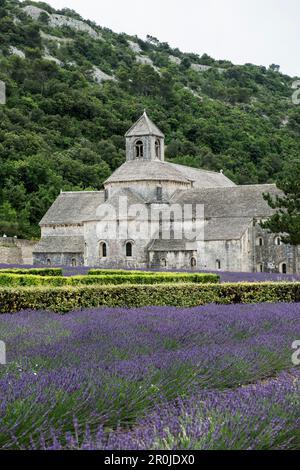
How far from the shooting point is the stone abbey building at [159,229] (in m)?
43.1

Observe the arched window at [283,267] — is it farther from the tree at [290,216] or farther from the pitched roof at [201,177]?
the pitched roof at [201,177]

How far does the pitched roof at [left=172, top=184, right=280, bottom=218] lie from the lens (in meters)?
45.2

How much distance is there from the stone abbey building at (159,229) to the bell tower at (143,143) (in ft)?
0.25

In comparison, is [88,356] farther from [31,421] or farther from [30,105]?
[30,105]

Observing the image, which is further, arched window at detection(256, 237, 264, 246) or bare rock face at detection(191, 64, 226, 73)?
bare rock face at detection(191, 64, 226, 73)

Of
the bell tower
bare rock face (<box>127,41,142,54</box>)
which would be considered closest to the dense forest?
bare rock face (<box>127,41,142,54</box>)

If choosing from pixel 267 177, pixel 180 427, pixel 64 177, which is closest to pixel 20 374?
pixel 180 427

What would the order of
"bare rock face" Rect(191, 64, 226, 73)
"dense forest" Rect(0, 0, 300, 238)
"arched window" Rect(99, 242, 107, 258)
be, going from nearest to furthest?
"arched window" Rect(99, 242, 107, 258) → "dense forest" Rect(0, 0, 300, 238) → "bare rock face" Rect(191, 64, 226, 73)

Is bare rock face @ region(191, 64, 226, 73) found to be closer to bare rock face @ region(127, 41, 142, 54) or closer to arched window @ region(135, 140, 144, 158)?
bare rock face @ region(127, 41, 142, 54)

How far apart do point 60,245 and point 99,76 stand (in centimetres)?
8347

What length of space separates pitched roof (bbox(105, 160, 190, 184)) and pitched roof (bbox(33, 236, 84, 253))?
501 cm

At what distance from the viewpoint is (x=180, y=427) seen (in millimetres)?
4406

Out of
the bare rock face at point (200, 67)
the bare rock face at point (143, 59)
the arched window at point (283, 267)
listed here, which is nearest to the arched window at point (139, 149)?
the arched window at point (283, 267)

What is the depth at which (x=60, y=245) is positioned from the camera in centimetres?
4900
